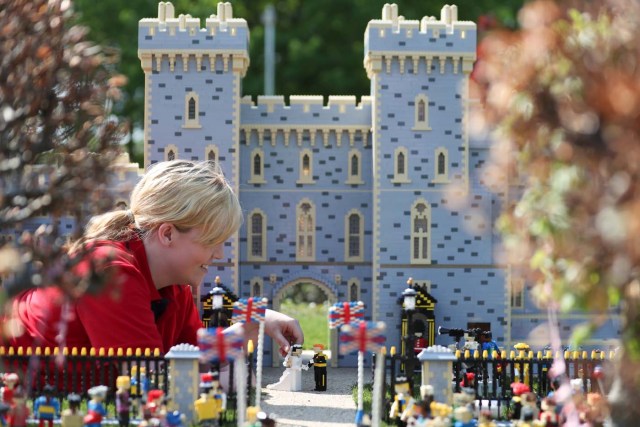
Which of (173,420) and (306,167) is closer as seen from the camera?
(173,420)

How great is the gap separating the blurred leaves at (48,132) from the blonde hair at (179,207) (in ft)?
3.50

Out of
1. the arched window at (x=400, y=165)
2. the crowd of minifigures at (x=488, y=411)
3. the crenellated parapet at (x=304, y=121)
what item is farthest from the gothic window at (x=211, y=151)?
the crowd of minifigures at (x=488, y=411)

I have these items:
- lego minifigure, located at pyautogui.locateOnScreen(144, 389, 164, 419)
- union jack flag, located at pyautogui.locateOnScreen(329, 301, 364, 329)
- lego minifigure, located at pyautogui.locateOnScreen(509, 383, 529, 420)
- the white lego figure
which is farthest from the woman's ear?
the white lego figure

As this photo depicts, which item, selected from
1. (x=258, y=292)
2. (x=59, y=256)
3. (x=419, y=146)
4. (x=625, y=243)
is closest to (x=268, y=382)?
(x=258, y=292)

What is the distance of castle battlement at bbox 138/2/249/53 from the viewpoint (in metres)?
21.7

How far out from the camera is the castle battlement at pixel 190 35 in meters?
21.7

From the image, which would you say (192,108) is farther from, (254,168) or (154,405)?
(154,405)

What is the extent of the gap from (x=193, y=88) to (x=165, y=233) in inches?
554

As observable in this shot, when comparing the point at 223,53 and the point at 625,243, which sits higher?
the point at 223,53

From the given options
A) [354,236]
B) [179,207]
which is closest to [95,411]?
[179,207]

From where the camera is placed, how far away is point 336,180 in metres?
22.7

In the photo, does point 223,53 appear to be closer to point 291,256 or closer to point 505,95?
point 291,256

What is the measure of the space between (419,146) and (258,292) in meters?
5.69

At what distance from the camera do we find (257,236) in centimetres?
2269
